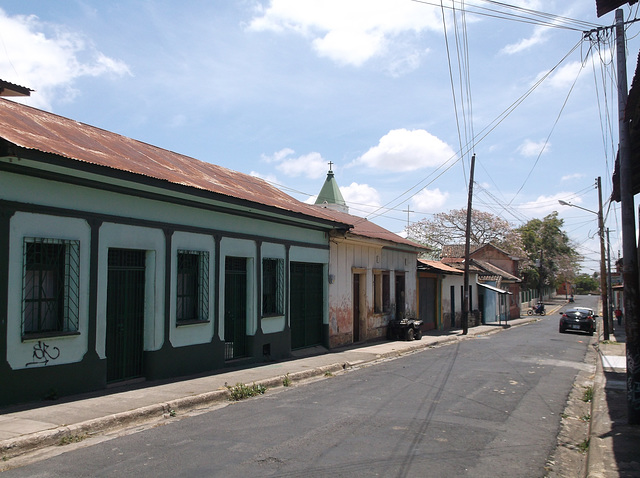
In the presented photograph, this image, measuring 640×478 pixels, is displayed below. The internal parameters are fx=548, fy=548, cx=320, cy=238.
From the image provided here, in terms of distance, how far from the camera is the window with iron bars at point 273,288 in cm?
1449

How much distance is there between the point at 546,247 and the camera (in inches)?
2689

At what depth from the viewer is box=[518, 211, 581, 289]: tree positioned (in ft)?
221

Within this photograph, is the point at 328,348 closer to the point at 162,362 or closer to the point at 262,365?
the point at 262,365

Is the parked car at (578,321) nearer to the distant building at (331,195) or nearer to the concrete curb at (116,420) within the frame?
the distant building at (331,195)

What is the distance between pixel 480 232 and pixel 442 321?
31050mm

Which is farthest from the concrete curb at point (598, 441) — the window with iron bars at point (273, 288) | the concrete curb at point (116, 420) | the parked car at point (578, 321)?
the parked car at point (578, 321)

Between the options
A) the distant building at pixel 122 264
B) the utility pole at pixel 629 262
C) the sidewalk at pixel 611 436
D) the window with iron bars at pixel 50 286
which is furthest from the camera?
the window with iron bars at pixel 50 286

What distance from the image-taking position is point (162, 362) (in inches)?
420

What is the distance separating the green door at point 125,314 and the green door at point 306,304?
568cm

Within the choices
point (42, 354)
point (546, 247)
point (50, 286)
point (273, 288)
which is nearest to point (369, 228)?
point (273, 288)

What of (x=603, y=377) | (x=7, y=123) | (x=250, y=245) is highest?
(x=7, y=123)

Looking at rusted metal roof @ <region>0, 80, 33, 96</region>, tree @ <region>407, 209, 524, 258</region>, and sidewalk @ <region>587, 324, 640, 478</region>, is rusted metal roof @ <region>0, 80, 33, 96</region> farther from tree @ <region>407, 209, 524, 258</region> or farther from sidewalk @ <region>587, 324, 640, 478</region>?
tree @ <region>407, 209, 524, 258</region>

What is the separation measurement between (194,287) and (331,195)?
25.7 meters

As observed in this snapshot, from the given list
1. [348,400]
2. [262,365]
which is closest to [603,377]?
[348,400]
